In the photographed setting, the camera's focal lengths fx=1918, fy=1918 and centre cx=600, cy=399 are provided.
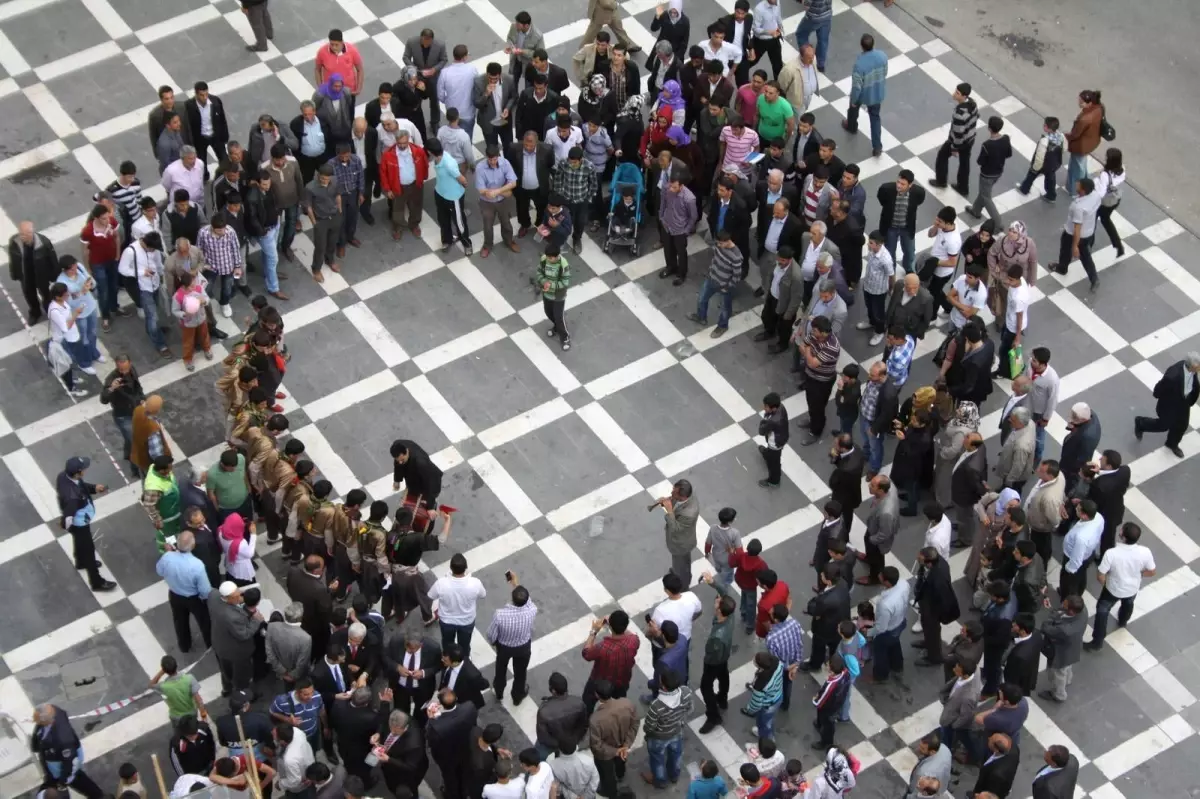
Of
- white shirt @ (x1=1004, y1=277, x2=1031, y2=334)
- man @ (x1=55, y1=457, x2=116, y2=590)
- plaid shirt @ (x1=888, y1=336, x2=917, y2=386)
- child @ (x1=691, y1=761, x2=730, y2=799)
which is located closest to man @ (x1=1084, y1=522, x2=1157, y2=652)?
plaid shirt @ (x1=888, y1=336, x2=917, y2=386)

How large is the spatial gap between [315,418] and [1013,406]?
7.70 metres

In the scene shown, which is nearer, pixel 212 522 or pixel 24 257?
pixel 212 522

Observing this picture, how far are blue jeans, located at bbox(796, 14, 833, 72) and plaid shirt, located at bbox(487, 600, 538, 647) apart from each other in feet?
35.8

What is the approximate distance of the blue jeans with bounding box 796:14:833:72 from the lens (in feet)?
84.5

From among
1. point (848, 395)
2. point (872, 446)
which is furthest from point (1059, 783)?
point (848, 395)

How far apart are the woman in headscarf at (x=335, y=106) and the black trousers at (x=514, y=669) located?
7.57 m

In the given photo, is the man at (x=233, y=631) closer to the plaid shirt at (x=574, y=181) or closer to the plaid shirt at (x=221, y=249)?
the plaid shirt at (x=221, y=249)

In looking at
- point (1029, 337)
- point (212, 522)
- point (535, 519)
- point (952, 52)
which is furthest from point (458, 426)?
point (952, 52)

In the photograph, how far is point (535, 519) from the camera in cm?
2072

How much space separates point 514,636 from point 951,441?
520 cm

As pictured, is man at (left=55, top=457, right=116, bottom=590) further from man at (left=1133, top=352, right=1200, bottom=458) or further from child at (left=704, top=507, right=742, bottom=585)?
man at (left=1133, top=352, right=1200, bottom=458)

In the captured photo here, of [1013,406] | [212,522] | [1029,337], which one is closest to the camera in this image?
[212,522]

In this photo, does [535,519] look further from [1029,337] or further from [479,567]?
[1029,337]

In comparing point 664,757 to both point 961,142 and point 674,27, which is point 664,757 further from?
point 674,27
